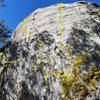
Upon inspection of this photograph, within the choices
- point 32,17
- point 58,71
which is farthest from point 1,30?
point 58,71

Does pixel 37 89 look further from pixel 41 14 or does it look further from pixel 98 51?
pixel 41 14

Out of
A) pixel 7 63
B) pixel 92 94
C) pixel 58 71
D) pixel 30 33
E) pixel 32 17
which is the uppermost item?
pixel 32 17

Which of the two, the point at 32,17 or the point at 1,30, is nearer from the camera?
the point at 32,17

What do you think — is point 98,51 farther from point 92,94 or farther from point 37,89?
point 37,89

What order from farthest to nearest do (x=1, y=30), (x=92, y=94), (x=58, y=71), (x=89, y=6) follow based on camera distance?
1. (x=1, y=30)
2. (x=89, y=6)
3. (x=58, y=71)
4. (x=92, y=94)

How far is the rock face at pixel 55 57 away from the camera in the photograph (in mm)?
8008

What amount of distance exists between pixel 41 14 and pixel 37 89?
327 centimetres

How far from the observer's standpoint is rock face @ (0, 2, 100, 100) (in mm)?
8008

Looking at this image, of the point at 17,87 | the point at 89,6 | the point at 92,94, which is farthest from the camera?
the point at 89,6

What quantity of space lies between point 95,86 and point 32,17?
3.98 metres

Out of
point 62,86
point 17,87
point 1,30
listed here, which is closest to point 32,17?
point 17,87

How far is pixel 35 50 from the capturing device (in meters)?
9.20

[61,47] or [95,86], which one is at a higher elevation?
[61,47]

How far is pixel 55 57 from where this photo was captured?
8.62 m
